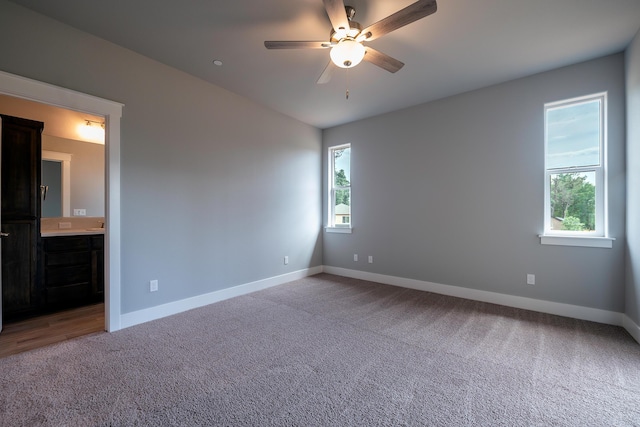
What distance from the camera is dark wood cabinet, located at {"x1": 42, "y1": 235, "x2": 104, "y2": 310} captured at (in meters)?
3.19

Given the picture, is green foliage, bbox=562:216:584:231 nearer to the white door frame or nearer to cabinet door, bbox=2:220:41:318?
the white door frame

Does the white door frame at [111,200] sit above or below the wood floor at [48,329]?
above

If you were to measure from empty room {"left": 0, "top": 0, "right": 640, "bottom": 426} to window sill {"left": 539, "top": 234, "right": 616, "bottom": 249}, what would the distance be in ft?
0.05

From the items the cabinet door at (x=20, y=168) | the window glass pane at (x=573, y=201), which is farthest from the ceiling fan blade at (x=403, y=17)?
the cabinet door at (x=20, y=168)

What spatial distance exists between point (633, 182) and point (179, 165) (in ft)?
14.9

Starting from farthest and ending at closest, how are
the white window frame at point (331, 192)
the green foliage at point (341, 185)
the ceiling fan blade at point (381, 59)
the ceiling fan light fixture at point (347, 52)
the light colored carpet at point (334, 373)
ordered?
the white window frame at point (331, 192), the green foliage at point (341, 185), the ceiling fan blade at point (381, 59), the ceiling fan light fixture at point (347, 52), the light colored carpet at point (334, 373)

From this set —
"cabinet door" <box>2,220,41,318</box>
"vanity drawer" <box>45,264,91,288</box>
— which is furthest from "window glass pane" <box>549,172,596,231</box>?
"cabinet door" <box>2,220,41,318</box>

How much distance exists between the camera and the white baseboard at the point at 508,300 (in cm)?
282

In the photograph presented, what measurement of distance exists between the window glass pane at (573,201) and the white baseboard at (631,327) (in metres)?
0.90

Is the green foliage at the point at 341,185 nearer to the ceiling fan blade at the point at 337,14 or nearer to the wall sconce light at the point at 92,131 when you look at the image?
the ceiling fan blade at the point at 337,14

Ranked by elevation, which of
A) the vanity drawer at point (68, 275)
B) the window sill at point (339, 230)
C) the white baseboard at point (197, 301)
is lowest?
the white baseboard at point (197, 301)

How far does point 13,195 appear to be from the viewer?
2959mm

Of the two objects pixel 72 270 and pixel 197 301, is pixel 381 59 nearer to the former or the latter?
pixel 197 301

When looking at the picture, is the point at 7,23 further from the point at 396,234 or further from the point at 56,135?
the point at 396,234
